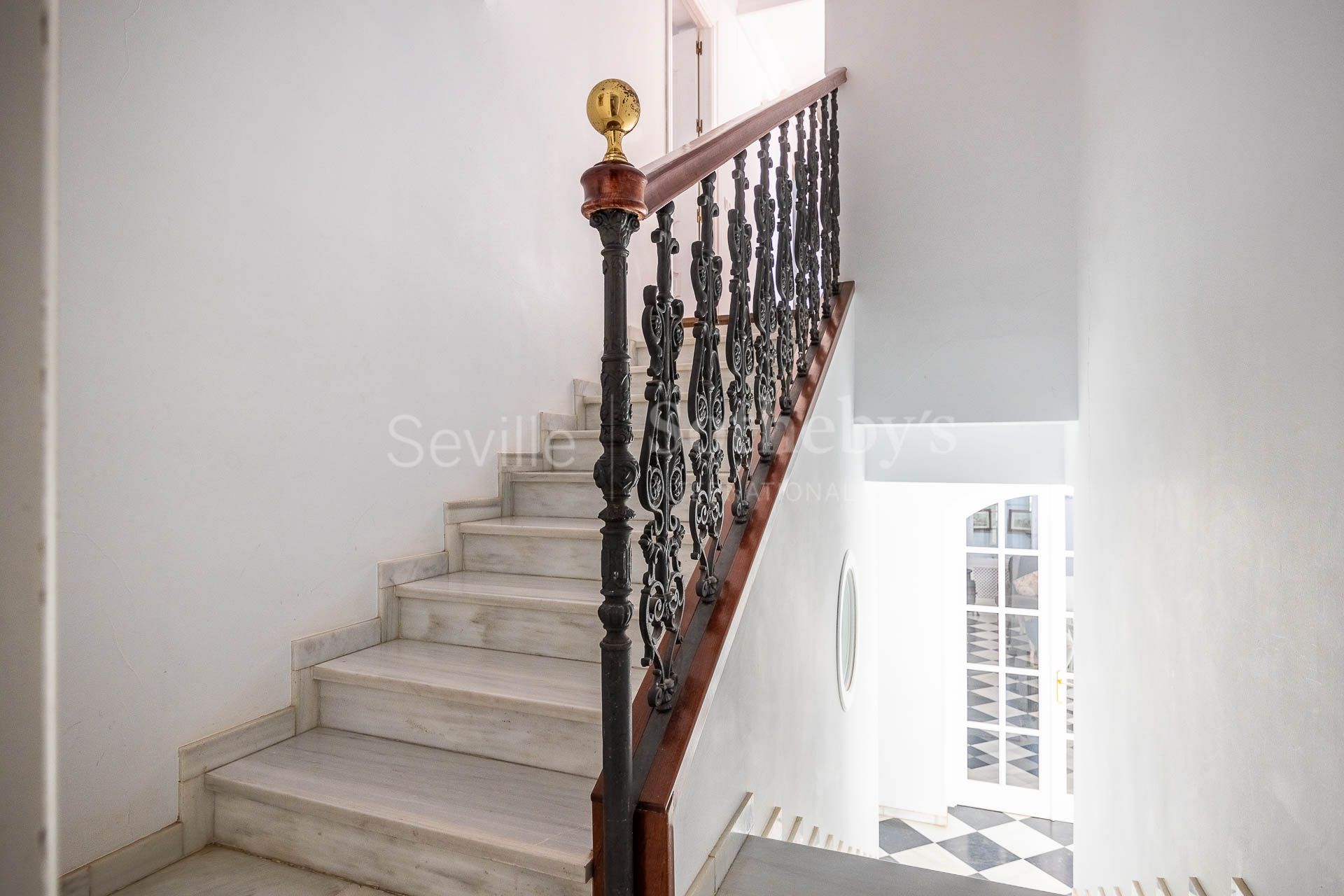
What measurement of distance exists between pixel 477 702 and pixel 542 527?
0.71 m

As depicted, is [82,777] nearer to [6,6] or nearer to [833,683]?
[6,6]

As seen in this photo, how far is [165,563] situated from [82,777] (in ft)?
1.35

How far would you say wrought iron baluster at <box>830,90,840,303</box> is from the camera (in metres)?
2.77

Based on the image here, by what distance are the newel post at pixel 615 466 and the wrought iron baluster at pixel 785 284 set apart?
916mm

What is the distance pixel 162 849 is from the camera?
1440 mm

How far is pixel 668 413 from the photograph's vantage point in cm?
124

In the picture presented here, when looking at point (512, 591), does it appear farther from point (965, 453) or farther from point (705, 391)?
point (965, 453)

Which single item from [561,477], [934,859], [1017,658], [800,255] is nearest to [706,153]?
[800,255]

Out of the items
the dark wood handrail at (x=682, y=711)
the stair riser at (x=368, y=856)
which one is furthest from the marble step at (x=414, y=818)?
the dark wood handrail at (x=682, y=711)

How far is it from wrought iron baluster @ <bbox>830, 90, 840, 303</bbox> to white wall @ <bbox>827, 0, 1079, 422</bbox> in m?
0.12

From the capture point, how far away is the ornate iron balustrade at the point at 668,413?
1.09 metres

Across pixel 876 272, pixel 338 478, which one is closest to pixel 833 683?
pixel 876 272

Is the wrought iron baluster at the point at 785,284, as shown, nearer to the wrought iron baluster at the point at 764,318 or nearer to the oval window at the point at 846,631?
the wrought iron baluster at the point at 764,318

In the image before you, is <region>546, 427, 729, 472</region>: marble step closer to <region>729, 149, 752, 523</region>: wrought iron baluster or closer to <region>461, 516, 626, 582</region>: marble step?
<region>461, 516, 626, 582</region>: marble step
